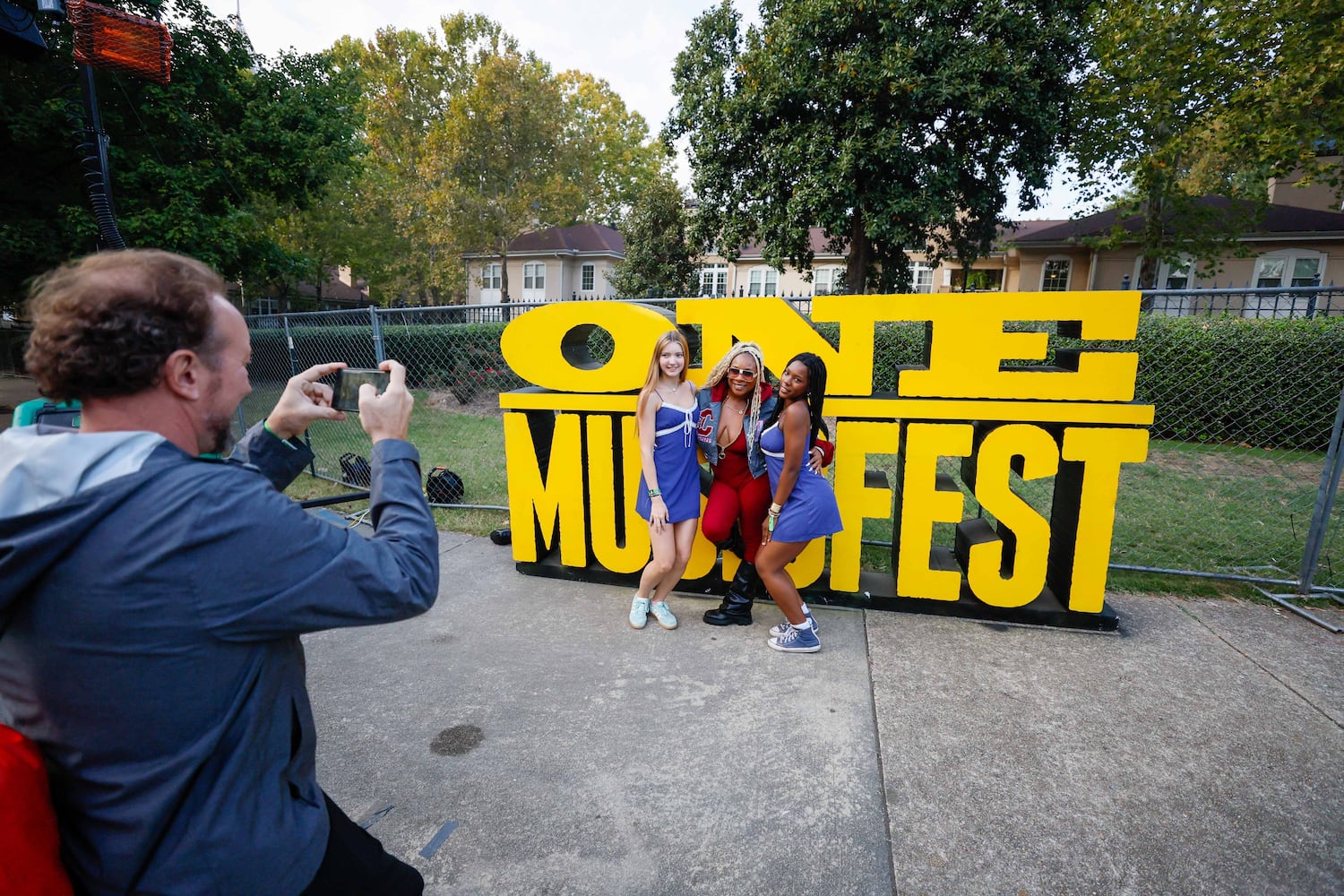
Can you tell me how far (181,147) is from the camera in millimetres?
11031

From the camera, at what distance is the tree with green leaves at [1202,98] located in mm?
11297

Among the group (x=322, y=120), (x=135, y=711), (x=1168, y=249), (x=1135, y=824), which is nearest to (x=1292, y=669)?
(x=1135, y=824)

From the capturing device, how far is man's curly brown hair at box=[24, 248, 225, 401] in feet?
3.30

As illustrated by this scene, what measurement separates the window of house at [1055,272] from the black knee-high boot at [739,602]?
2670cm

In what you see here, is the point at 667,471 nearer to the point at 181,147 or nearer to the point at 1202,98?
the point at 181,147

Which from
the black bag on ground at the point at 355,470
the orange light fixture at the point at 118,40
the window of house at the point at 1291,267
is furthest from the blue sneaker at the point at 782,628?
the window of house at the point at 1291,267

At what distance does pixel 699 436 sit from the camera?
405 cm

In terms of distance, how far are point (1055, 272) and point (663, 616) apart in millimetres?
28340

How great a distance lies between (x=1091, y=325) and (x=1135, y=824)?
8.57ft

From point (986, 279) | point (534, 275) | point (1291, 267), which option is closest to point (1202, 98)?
point (1291, 267)

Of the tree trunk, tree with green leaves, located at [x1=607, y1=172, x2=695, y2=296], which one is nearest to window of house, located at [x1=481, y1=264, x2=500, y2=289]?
tree with green leaves, located at [x1=607, y1=172, x2=695, y2=296]

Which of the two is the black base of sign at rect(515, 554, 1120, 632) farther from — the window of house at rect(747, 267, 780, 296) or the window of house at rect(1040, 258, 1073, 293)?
the window of house at rect(747, 267, 780, 296)

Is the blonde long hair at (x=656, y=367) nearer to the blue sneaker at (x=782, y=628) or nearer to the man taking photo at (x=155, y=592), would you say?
the blue sneaker at (x=782, y=628)

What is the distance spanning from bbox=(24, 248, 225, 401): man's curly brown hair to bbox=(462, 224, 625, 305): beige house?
3750 cm
